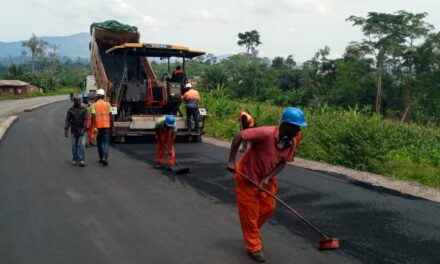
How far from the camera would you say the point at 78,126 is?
9.54 metres

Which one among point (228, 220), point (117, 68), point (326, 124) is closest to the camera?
A: point (228, 220)

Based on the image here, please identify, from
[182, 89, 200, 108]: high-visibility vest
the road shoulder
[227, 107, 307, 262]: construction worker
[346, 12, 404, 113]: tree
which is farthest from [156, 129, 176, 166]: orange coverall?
[346, 12, 404, 113]: tree

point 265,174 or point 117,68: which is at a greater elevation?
point 117,68

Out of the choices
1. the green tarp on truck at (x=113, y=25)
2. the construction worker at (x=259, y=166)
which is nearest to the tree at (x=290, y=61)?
the green tarp on truck at (x=113, y=25)

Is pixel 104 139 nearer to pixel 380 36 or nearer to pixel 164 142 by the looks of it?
pixel 164 142

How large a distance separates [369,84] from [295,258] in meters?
37.6

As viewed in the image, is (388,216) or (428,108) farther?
(428,108)

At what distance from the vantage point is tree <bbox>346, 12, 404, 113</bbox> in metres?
37.9

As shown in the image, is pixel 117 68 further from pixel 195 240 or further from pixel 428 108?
pixel 428 108

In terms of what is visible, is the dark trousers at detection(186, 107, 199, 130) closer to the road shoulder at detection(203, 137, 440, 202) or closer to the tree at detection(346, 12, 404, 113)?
the road shoulder at detection(203, 137, 440, 202)

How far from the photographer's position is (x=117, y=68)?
1639 cm

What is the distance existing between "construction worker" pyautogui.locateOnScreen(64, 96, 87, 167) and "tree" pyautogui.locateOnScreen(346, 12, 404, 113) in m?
32.5

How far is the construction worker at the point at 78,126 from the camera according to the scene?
9531 mm

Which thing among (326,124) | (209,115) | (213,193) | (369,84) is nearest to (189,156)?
(213,193)
